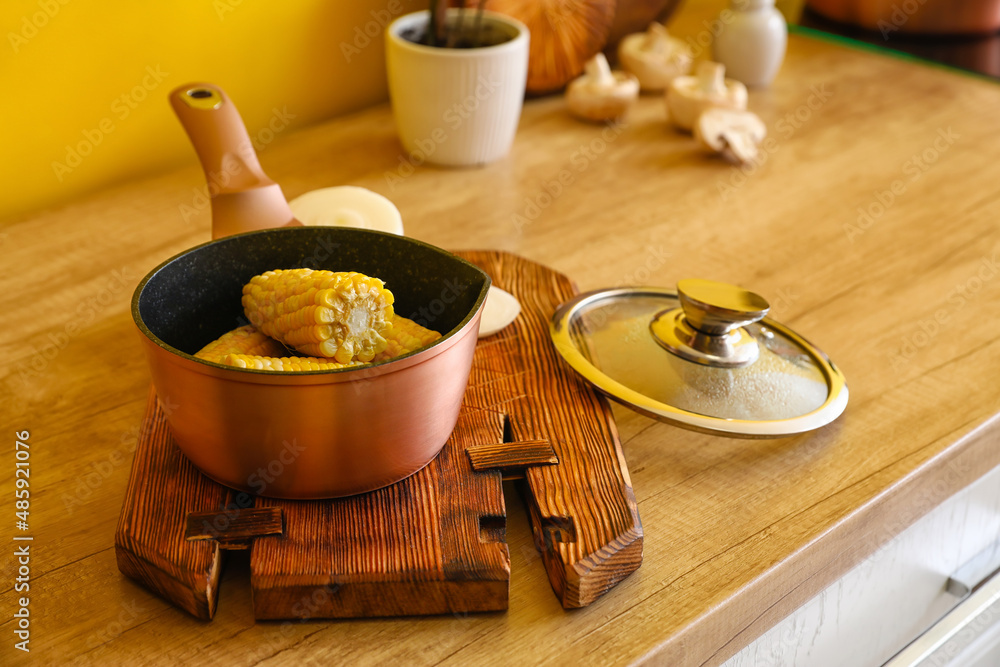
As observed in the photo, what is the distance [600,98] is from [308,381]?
78 cm

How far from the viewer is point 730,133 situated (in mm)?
1036

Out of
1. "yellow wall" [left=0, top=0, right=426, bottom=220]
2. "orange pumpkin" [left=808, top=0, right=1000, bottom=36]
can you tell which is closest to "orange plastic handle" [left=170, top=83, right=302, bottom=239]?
"yellow wall" [left=0, top=0, right=426, bottom=220]

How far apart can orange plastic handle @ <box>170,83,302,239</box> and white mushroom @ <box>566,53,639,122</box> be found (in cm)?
54

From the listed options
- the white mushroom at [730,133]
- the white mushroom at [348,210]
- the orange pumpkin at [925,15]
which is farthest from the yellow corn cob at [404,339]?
the orange pumpkin at [925,15]

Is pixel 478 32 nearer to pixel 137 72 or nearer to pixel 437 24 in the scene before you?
pixel 437 24

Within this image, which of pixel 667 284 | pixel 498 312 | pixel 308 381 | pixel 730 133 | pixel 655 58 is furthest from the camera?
pixel 655 58

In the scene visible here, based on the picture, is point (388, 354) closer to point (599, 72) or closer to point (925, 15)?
point (599, 72)

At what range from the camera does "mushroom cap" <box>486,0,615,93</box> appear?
43.7 inches

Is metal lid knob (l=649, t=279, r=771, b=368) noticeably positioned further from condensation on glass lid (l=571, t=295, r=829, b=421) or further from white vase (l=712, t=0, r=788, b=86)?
white vase (l=712, t=0, r=788, b=86)

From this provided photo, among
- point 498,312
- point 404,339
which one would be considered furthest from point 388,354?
point 498,312

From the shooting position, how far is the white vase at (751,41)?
1217mm

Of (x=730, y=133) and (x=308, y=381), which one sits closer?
(x=308, y=381)

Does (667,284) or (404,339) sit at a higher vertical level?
(404,339)

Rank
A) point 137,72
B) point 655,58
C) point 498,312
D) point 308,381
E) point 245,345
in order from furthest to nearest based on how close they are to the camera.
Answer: point 655,58 → point 137,72 → point 498,312 → point 245,345 → point 308,381
